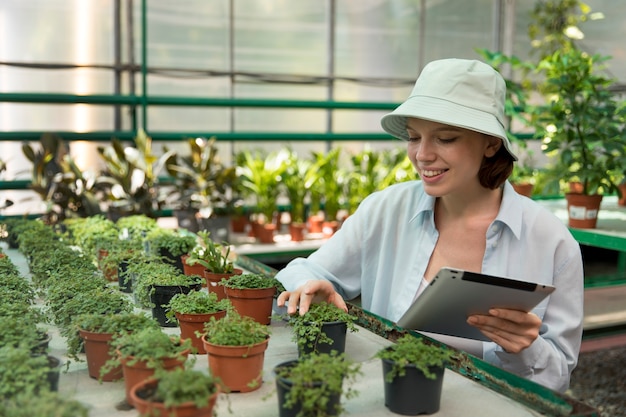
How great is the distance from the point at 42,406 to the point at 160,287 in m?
0.80

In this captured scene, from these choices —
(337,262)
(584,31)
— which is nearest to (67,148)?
(337,262)

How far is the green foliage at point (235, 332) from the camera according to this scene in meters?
1.47

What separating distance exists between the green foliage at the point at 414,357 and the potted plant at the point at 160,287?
68 cm

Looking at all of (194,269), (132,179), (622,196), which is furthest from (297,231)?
(194,269)

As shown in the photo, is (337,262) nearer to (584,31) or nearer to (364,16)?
(364,16)

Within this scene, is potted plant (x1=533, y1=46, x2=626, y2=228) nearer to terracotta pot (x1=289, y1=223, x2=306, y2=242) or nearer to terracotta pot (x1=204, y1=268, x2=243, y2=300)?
terracotta pot (x1=289, y1=223, x2=306, y2=242)

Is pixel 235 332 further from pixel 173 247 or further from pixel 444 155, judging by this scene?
pixel 173 247

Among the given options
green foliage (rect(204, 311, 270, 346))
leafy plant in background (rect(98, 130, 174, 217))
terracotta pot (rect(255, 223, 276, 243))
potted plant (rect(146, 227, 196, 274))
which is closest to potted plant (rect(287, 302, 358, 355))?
green foliage (rect(204, 311, 270, 346))

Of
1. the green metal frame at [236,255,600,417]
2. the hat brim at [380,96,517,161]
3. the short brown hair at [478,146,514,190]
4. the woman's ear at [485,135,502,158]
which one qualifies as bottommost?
the green metal frame at [236,255,600,417]

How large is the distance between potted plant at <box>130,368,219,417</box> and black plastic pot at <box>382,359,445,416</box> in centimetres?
34

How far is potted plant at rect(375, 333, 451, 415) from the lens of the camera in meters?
1.37

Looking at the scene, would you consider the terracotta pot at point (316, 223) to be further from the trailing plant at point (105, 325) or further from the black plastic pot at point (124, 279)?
the trailing plant at point (105, 325)

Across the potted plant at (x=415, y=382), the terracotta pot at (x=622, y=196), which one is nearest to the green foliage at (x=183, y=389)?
the potted plant at (x=415, y=382)

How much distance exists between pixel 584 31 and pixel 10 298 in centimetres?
802
